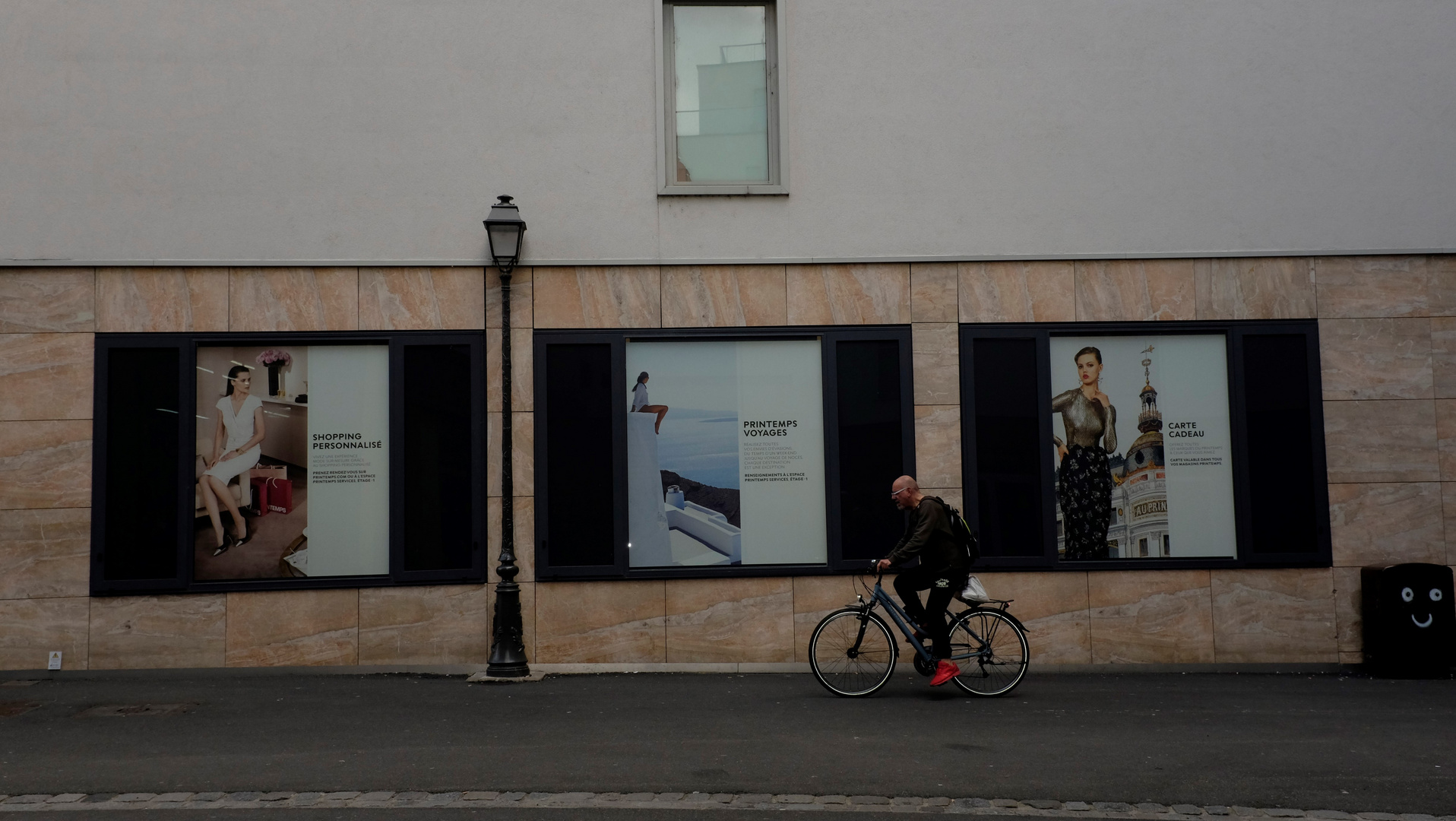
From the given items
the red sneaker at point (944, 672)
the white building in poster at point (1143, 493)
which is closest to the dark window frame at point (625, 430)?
the red sneaker at point (944, 672)

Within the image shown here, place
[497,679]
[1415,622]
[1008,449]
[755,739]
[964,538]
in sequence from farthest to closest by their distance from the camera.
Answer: [1008,449] → [1415,622] → [497,679] → [964,538] → [755,739]

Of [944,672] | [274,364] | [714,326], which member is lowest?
[944,672]

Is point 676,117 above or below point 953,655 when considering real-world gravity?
above

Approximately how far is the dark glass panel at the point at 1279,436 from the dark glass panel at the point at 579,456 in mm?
6460

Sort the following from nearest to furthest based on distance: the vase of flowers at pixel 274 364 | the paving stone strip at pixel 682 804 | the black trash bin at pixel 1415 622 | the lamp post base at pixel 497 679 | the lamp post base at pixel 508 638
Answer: the paving stone strip at pixel 682 804 → the lamp post base at pixel 497 679 → the lamp post base at pixel 508 638 → the black trash bin at pixel 1415 622 → the vase of flowers at pixel 274 364

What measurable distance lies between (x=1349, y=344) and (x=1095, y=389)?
2573 millimetres

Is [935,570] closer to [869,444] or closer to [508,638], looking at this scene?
[869,444]

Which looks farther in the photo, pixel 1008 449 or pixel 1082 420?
pixel 1082 420

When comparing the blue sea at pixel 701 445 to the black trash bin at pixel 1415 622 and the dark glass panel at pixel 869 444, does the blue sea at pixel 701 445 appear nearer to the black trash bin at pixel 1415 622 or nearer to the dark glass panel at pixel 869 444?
the dark glass panel at pixel 869 444

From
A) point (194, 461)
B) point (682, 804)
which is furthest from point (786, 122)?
point (682, 804)

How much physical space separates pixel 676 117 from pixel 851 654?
5.67 meters

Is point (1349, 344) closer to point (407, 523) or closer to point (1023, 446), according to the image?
point (1023, 446)

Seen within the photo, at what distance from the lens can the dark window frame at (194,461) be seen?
1123 cm

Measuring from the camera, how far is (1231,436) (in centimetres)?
1195
